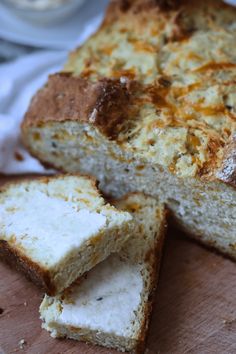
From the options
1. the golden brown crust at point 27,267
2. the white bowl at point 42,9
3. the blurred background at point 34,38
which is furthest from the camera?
the white bowl at point 42,9

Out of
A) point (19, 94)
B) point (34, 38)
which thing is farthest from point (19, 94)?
point (34, 38)

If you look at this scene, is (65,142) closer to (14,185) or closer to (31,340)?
(14,185)

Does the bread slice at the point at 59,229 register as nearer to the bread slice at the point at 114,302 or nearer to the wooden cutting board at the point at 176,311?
the bread slice at the point at 114,302

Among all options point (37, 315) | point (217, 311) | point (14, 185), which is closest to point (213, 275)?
point (217, 311)

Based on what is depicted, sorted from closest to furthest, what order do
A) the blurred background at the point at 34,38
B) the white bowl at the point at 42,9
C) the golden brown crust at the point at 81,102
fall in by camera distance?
the golden brown crust at the point at 81,102 < the blurred background at the point at 34,38 < the white bowl at the point at 42,9

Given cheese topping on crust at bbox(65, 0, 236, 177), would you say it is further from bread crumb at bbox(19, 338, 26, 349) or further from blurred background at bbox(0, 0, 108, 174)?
bread crumb at bbox(19, 338, 26, 349)

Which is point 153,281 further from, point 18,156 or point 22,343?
point 18,156

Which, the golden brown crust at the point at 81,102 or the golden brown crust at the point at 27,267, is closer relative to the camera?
the golden brown crust at the point at 27,267

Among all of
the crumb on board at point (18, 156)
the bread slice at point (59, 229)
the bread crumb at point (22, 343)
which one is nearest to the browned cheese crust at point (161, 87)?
the crumb on board at point (18, 156)
